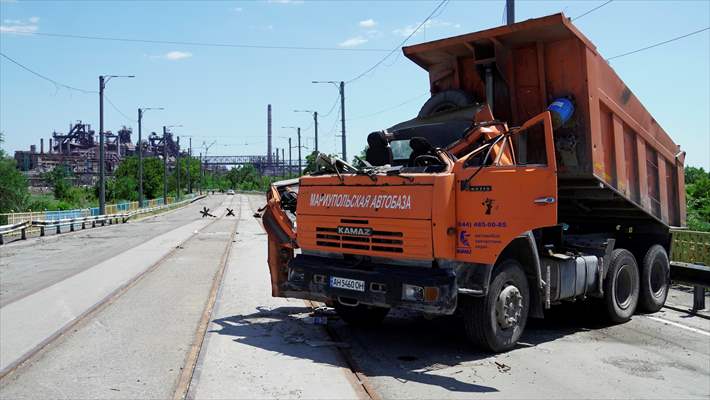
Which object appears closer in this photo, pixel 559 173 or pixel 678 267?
pixel 559 173

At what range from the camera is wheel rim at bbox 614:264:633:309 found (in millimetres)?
9422

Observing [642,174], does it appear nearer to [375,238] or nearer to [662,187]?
[662,187]

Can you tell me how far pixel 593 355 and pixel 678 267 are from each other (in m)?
4.49

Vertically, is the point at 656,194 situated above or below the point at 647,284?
above

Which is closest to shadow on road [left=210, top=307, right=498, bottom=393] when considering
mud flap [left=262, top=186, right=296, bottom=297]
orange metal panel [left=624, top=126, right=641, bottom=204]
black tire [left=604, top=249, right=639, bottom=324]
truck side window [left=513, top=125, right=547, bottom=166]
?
mud flap [left=262, top=186, right=296, bottom=297]

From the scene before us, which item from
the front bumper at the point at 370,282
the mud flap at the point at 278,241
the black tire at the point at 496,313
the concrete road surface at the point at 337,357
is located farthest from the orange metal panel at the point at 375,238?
the concrete road surface at the point at 337,357

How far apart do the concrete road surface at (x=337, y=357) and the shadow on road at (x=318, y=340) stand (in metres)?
0.01

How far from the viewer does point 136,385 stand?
5.91 meters

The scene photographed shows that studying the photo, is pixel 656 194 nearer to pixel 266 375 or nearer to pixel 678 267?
pixel 678 267

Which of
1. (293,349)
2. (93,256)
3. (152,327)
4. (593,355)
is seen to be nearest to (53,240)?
(93,256)

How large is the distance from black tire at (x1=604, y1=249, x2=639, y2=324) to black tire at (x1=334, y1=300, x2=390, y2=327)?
3232mm

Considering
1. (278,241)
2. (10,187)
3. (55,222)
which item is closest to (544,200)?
(278,241)

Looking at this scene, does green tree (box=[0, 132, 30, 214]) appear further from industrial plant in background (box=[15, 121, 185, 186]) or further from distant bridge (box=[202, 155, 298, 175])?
distant bridge (box=[202, 155, 298, 175])

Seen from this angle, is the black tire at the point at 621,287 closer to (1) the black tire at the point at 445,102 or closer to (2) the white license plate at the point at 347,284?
(1) the black tire at the point at 445,102
